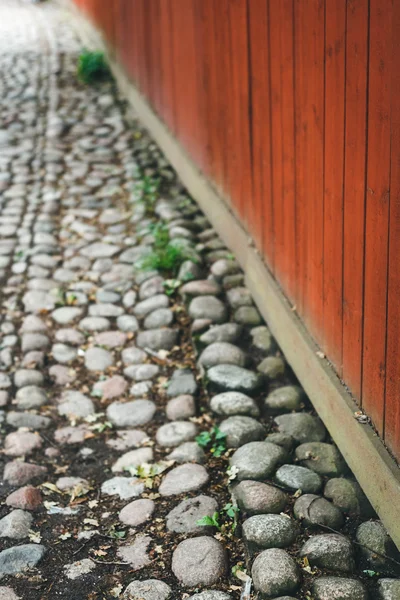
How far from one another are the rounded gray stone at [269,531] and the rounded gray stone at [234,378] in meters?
0.88

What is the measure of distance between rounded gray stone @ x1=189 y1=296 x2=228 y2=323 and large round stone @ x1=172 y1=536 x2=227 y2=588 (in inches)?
59.2

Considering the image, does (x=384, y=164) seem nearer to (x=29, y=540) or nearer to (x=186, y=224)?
(x=29, y=540)

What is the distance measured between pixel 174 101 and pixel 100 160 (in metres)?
0.93

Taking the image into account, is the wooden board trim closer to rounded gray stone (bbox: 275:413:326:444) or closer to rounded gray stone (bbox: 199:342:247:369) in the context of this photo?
rounded gray stone (bbox: 275:413:326:444)

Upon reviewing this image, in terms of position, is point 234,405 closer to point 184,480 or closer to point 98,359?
point 184,480

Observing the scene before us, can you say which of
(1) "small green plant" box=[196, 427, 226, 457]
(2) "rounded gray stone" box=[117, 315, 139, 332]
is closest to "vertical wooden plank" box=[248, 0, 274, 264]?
(2) "rounded gray stone" box=[117, 315, 139, 332]

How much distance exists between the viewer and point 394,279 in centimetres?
227

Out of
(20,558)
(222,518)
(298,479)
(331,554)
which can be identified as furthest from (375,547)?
(20,558)

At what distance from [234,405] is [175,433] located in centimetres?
27

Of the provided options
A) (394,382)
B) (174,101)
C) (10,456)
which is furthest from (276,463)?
(174,101)

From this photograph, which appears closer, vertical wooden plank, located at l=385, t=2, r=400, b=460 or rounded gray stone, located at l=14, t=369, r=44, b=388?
vertical wooden plank, located at l=385, t=2, r=400, b=460

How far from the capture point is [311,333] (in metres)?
3.22

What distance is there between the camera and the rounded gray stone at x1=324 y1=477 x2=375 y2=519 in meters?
2.70

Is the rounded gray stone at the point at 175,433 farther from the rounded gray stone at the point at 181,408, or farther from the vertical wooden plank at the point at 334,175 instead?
the vertical wooden plank at the point at 334,175
